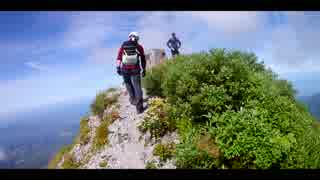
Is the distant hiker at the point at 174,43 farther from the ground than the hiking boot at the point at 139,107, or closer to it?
farther from the ground

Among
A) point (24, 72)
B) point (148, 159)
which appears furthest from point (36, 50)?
point (148, 159)

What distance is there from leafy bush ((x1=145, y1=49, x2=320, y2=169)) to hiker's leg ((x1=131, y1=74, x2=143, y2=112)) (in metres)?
0.14

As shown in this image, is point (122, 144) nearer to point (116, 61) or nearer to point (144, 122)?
point (144, 122)

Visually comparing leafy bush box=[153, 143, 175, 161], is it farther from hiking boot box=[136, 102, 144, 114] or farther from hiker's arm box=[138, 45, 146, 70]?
hiker's arm box=[138, 45, 146, 70]

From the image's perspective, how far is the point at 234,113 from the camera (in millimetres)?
6473

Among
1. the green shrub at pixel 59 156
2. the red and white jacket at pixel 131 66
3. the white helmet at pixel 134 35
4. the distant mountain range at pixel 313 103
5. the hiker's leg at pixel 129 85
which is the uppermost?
the white helmet at pixel 134 35

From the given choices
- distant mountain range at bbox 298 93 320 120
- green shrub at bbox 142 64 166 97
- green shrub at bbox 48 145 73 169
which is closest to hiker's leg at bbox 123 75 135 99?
green shrub at bbox 142 64 166 97

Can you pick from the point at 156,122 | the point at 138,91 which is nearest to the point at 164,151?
the point at 156,122

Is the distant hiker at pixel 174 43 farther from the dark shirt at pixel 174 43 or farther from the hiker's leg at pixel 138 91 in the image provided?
the hiker's leg at pixel 138 91

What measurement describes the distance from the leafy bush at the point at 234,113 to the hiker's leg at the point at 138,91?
143mm

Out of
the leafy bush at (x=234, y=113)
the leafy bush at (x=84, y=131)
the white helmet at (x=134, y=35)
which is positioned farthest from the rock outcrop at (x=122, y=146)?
the white helmet at (x=134, y=35)

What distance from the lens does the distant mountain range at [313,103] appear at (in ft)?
20.3

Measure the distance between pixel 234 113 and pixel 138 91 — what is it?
1038mm
